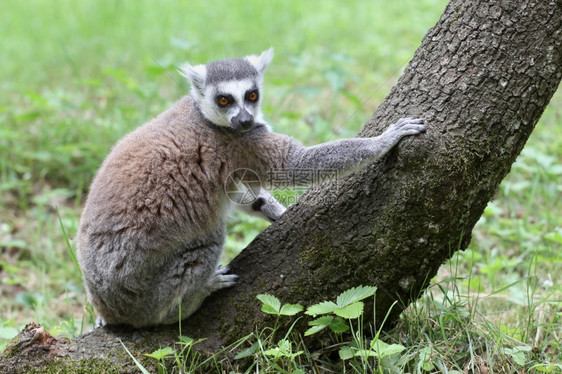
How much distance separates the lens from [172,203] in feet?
10.3

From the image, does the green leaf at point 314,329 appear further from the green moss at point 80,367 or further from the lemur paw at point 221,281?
the green moss at point 80,367

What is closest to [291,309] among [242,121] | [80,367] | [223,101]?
[80,367]

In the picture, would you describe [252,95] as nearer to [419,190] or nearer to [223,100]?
[223,100]

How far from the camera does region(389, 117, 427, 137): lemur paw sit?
274cm

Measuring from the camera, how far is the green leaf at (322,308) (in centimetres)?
266

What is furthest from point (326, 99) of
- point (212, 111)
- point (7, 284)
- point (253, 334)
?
point (253, 334)

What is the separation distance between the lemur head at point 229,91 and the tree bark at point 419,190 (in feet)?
2.89

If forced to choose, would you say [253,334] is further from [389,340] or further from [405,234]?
[405,234]

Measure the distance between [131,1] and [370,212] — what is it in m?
8.30

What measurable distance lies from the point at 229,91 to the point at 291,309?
5.37ft

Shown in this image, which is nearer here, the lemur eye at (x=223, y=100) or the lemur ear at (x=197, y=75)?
the lemur eye at (x=223, y=100)
